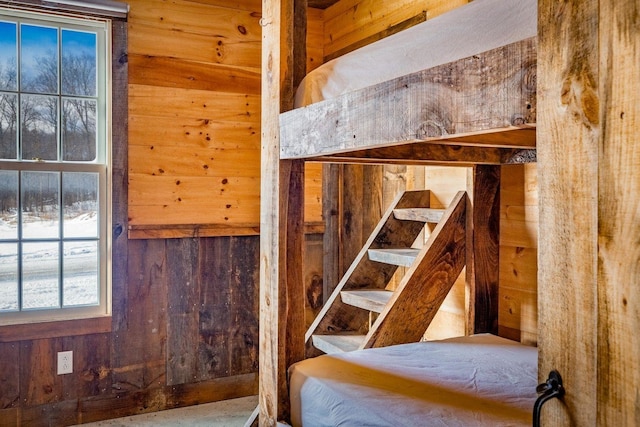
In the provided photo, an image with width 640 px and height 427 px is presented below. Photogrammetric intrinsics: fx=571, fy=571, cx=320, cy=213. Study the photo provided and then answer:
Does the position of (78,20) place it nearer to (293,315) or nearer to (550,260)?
(293,315)

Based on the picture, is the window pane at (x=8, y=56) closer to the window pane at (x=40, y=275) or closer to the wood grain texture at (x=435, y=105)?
the window pane at (x=40, y=275)

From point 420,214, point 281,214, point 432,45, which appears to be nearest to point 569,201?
point 432,45

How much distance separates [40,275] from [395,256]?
1.88 metres

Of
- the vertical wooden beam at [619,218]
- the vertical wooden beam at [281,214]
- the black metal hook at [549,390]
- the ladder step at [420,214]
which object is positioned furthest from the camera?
the ladder step at [420,214]

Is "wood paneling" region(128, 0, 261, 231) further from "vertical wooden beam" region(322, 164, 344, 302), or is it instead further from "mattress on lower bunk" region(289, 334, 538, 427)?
"mattress on lower bunk" region(289, 334, 538, 427)

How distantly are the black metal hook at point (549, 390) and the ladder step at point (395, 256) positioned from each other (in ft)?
4.71

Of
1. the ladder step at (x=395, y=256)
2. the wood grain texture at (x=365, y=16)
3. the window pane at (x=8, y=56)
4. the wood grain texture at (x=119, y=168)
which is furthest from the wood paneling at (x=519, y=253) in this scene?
the window pane at (x=8, y=56)

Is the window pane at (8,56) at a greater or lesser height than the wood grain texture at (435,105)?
greater

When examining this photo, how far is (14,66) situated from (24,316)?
50.4 inches

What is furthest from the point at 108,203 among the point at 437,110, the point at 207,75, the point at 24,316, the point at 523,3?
the point at 523,3

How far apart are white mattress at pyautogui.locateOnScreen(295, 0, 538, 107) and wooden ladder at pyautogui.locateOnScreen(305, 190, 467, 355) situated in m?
0.85

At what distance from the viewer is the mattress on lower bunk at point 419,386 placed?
147 centimetres

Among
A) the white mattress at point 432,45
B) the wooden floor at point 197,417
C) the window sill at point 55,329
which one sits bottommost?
the wooden floor at point 197,417

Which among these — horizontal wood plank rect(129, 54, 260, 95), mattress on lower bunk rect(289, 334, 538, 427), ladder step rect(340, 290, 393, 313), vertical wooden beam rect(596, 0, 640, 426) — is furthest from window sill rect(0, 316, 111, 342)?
vertical wooden beam rect(596, 0, 640, 426)
